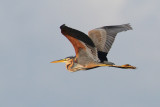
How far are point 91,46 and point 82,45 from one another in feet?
1.63

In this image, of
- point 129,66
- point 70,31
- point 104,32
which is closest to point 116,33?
point 104,32

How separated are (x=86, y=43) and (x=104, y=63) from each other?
1.18 m

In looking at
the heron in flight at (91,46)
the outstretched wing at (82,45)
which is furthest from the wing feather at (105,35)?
the outstretched wing at (82,45)

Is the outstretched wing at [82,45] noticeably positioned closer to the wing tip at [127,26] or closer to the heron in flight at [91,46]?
the heron in flight at [91,46]

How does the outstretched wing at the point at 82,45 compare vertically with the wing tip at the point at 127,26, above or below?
below

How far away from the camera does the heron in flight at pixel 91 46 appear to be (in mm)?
24812

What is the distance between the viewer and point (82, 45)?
2561 centimetres

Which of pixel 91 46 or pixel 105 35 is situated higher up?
pixel 105 35

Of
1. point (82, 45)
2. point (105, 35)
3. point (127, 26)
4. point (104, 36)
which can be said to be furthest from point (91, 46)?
point (127, 26)

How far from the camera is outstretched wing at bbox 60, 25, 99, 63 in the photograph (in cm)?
2454

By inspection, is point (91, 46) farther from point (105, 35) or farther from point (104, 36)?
point (105, 35)

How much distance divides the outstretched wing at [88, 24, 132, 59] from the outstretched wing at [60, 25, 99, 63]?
1010mm

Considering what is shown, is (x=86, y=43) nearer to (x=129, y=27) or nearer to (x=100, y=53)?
(x=100, y=53)

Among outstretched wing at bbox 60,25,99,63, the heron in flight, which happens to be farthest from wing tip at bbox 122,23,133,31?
outstretched wing at bbox 60,25,99,63
